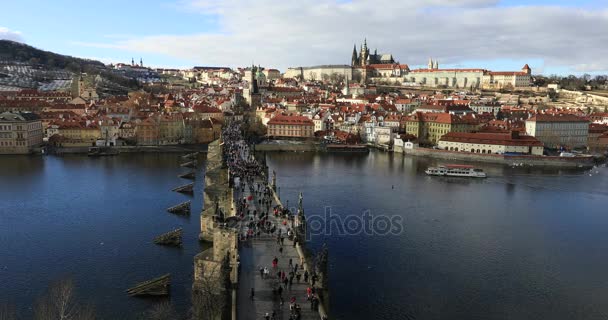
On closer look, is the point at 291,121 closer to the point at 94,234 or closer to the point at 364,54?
the point at 94,234

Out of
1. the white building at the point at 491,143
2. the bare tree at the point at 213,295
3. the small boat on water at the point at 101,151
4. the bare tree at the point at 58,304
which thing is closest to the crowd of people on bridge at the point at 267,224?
the bare tree at the point at 213,295

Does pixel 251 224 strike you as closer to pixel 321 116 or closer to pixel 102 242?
pixel 102 242

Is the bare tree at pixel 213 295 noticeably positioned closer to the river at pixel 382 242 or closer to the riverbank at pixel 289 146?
the river at pixel 382 242

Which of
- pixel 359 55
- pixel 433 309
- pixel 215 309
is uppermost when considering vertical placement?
pixel 359 55

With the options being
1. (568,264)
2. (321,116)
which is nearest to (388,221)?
(568,264)

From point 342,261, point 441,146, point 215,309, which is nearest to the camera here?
point 215,309

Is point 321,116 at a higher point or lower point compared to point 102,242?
higher

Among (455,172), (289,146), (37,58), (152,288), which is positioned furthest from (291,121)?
(37,58)
